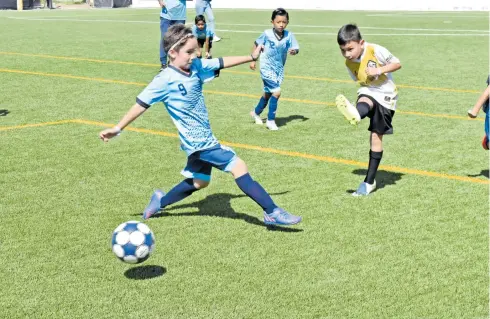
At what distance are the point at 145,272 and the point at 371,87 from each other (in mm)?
3256

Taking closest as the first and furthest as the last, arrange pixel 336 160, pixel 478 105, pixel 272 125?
pixel 478 105
pixel 336 160
pixel 272 125

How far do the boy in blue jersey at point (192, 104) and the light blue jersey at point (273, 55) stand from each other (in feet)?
14.1

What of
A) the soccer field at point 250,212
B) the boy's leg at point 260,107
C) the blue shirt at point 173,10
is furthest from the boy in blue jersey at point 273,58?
the blue shirt at point 173,10

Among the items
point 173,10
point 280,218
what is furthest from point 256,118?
point 173,10

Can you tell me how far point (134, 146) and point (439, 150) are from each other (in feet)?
12.2

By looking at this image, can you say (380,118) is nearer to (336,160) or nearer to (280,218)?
(336,160)

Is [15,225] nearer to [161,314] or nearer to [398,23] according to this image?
[161,314]

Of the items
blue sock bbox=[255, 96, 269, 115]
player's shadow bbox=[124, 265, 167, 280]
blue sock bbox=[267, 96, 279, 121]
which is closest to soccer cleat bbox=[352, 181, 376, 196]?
player's shadow bbox=[124, 265, 167, 280]

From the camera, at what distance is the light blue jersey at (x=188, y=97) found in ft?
19.8

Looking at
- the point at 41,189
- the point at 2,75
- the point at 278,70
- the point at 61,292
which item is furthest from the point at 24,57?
the point at 61,292

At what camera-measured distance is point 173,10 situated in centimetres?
1644

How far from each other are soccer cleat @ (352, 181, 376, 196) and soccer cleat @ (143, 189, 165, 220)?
1.89 meters

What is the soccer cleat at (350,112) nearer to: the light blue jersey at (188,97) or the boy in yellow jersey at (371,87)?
the boy in yellow jersey at (371,87)

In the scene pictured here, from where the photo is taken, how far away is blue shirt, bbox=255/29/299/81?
1052cm
